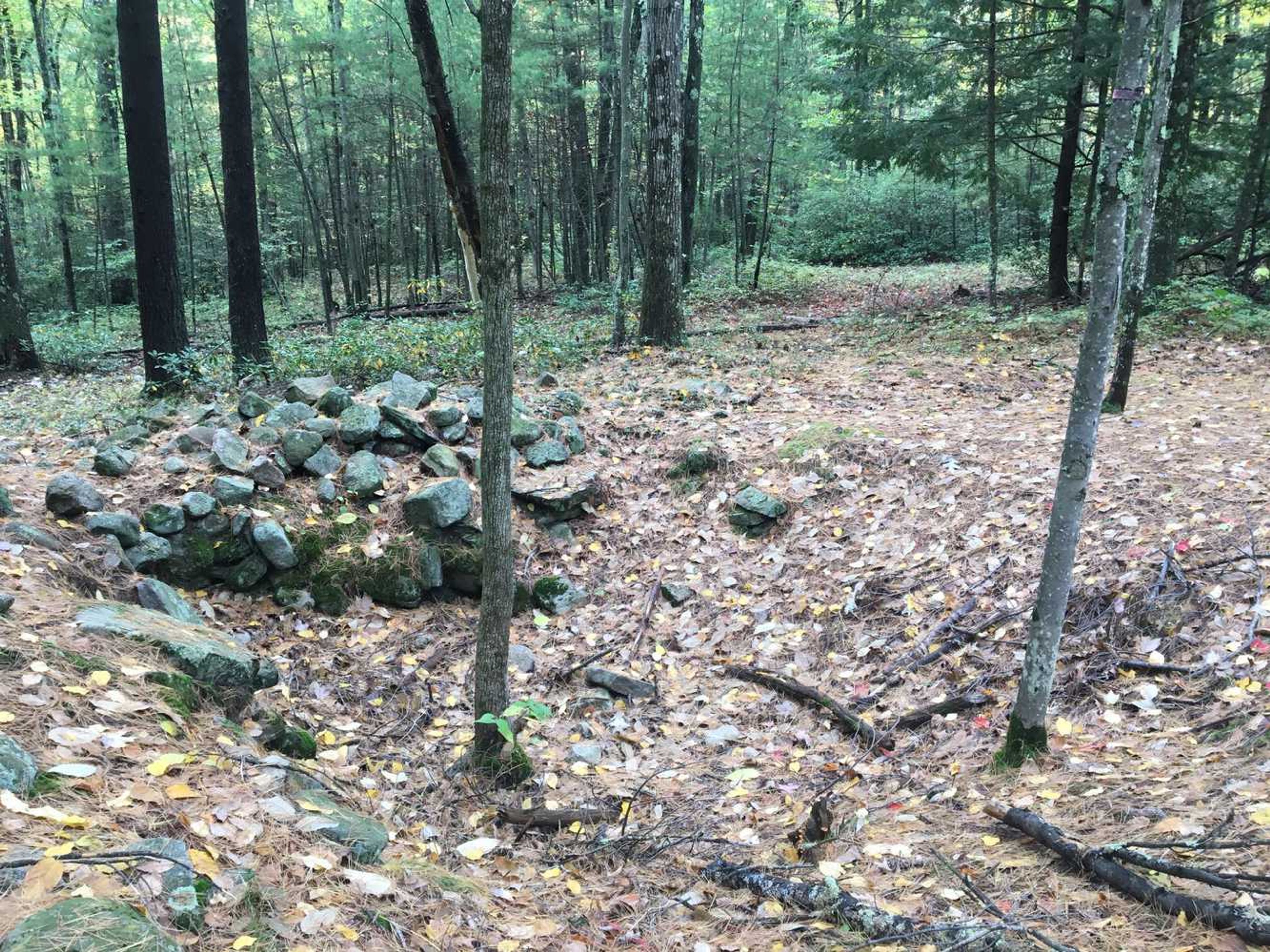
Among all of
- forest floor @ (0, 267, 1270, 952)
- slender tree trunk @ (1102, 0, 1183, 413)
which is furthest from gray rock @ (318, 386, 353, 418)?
slender tree trunk @ (1102, 0, 1183, 413)

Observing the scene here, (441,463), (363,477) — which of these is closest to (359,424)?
(363,477)

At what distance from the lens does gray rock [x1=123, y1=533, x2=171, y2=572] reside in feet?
16.6

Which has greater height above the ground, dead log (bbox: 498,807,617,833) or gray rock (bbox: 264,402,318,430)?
gray rock (bbox: 264,402,318,430)

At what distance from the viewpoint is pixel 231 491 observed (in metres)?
5.57

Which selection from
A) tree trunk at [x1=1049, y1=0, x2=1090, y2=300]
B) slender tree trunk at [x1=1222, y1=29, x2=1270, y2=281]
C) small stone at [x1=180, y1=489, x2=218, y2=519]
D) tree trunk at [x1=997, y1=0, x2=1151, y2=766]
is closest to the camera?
tree trunk at [x1=997, y1=0, x2=1151, y2=766]

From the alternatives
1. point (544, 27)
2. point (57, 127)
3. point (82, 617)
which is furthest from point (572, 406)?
point (57, 127)

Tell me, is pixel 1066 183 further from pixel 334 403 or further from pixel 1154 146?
pixel 334 403

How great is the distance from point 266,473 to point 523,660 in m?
2.45

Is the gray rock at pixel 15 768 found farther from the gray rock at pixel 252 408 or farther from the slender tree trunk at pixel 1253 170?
the slender tree trunk at pixel 1253 170

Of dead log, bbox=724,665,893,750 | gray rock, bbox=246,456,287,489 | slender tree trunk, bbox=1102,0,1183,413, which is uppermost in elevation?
slender tree trunk, bbox=1102,0,1183,413

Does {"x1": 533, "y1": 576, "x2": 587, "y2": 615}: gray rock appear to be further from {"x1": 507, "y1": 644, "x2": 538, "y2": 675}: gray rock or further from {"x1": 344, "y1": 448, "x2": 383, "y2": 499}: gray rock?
{"x1": 344, "y1": 448, "x2": 383, "y2": 499}: gray rock

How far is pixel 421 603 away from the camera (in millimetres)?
5801

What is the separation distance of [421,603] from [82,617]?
2.39 m

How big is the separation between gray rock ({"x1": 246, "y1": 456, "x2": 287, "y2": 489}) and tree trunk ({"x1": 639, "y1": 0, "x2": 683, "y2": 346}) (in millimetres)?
6117
